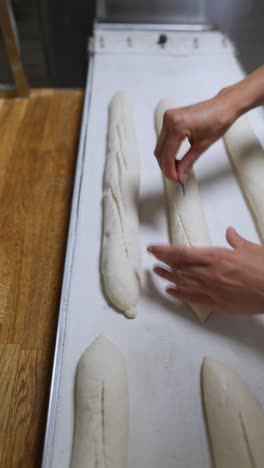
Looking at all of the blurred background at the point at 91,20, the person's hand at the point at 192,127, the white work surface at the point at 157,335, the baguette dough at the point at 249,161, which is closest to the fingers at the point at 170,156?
the person's hand at the point at 192,127

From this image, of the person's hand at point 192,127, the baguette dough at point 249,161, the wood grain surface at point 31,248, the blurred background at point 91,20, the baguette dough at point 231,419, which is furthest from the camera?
the blurred background at point 91,20

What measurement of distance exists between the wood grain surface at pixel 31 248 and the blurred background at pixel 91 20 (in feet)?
1.71

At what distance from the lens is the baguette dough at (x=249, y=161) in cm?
95

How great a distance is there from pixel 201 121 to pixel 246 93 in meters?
0.16

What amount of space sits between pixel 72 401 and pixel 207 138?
670 millimetres

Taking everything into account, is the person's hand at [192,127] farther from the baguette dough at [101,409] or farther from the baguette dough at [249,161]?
the baguette dough at [101,409]

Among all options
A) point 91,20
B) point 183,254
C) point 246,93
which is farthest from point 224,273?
point 91,20

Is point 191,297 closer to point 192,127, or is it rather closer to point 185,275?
point 185,275

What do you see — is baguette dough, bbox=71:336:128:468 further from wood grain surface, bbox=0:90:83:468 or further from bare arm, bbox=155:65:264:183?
bare arm, bbox=155:65:264:183

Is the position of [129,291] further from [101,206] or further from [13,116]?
[13,116]

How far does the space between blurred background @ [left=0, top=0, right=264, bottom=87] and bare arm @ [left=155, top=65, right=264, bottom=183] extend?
966mm

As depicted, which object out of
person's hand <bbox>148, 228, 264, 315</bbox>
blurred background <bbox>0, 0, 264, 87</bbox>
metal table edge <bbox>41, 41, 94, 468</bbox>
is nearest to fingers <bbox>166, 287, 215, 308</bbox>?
person's hand <bbox>148, 228, 264, 315</bbox>

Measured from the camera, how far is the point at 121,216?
0.92 m

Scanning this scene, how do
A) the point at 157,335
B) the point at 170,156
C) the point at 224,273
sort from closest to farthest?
1. the point at 224,273
2. the point at 157,335
3. the point at 170,156
